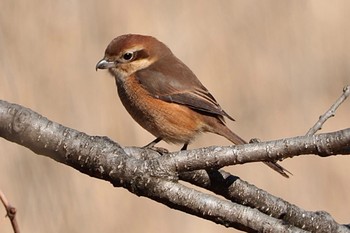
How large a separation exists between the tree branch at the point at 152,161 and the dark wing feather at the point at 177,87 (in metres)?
1.82

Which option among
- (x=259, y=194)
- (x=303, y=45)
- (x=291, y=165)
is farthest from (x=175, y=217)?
(x=259, y=194)

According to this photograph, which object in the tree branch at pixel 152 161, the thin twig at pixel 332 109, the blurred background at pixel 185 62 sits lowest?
the tree branch at pixel 152 161

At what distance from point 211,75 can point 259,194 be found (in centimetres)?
399

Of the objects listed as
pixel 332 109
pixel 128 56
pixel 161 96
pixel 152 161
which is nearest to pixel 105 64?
pixel 128 56

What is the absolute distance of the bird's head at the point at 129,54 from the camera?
3863 mm

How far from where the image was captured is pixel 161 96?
12.6 feet

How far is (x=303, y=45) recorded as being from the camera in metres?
6.52

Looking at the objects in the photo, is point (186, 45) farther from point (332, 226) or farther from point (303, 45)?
point (332, 226)

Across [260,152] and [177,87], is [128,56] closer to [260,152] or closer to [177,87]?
[177,87]

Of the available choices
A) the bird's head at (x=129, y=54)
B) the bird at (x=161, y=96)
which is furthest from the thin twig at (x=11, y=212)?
the bird's head at (x=129, y=54)

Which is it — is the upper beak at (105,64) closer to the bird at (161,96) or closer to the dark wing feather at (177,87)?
the bird at (161,96)

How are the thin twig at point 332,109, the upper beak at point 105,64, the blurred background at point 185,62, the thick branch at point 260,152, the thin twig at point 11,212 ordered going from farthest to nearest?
the blurred background at point 185,62, the upper beak at point 105,64, the thin twig at point 332,109, the thick branch at point 260,152, the thin twig at point 11,212

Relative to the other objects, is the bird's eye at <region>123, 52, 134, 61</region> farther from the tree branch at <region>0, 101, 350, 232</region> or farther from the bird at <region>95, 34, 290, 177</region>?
the tree branch at <region>0, 101, 350, 232</region>

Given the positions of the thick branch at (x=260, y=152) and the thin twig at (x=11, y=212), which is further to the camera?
Result: the thick branch at (x=260, y=152)
